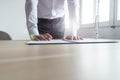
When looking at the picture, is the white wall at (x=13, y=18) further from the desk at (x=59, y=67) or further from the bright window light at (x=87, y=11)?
the desk at (x=59, y=67)

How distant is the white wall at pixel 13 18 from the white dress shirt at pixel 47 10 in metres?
1.70

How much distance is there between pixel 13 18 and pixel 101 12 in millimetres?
1673

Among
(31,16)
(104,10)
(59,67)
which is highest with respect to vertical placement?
(104,10)

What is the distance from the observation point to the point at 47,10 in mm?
1891

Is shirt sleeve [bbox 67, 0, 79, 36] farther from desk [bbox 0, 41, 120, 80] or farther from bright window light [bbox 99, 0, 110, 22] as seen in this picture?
desk [bbox 0, 41, 120, 80]

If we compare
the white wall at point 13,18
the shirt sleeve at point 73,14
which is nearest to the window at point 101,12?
the shirt sleeve at point 73,14

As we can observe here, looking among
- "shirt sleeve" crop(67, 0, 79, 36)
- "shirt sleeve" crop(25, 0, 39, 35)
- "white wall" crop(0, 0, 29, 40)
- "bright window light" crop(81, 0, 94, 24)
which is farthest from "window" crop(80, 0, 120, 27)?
"white wall" crop(0, 0, 29, 40)

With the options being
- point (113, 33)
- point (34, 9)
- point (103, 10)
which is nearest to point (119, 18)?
point (113, 33)

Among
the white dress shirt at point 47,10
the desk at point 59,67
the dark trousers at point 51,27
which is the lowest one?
the desk at point 59,67

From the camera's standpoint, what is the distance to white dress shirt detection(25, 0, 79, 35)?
60.7 inches

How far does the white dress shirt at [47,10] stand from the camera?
1.54 metres

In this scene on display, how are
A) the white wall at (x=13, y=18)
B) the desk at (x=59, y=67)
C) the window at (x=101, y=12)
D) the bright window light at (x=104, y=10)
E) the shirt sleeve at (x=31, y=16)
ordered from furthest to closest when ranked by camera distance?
the white wall at (x=13, y=18) → the bright window light at (x=104, y=10) → the window at (x=101, y=12) → the shirt sleeve at (x=31, y=16) → the desk at (x=59, y=67)

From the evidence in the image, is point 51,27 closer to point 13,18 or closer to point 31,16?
point 31,16

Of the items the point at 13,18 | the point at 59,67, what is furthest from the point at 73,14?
the point at 13,18
